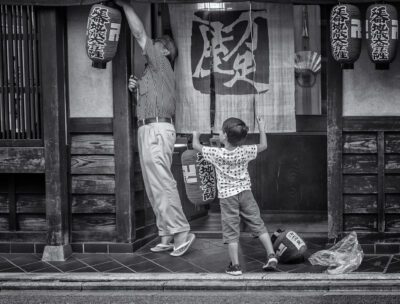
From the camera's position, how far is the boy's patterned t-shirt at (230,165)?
8734mm

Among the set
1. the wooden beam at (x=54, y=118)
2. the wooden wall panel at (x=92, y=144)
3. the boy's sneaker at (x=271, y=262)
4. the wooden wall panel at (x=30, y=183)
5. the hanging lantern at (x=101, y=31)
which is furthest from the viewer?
the wooden wall panel at (x=30, y=183)

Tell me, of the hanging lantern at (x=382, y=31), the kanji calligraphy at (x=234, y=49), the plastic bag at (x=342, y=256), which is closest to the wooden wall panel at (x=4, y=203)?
the kanji calligraphy at (x=234, y=49)

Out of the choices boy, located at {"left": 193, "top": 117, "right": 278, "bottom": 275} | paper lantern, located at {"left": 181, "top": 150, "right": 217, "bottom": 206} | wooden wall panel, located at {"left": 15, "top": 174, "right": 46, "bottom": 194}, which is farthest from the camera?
wooden wall panel, located at {"left": 15, "top": 174, "right": 46, "bottom": 194}

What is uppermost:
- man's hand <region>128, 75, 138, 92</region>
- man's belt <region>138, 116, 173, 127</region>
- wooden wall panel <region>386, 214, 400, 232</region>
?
man's hand <region>128, 75, 138, 92</region>

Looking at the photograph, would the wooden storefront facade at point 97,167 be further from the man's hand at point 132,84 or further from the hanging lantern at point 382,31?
the hanging lantern at point 382,31

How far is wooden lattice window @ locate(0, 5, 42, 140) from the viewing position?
32.6 feet

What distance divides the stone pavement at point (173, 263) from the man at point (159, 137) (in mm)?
393

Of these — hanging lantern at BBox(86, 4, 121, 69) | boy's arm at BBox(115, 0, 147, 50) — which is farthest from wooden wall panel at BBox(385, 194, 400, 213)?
hanging lantern at BBox(86, 4, 121, 69)

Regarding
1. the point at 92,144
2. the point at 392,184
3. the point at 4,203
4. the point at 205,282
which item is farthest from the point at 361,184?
the point at 4,203

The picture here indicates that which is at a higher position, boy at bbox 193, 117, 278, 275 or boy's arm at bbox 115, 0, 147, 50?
boy's arm at bbox 115, 0, 147, 50

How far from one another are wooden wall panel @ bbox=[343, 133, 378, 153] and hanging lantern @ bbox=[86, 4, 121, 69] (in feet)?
12.0

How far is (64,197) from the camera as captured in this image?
1002 cm

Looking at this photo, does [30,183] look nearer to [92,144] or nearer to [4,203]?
[4,203]

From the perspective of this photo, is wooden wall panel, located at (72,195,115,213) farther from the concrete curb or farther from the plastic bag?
the plastic bag
